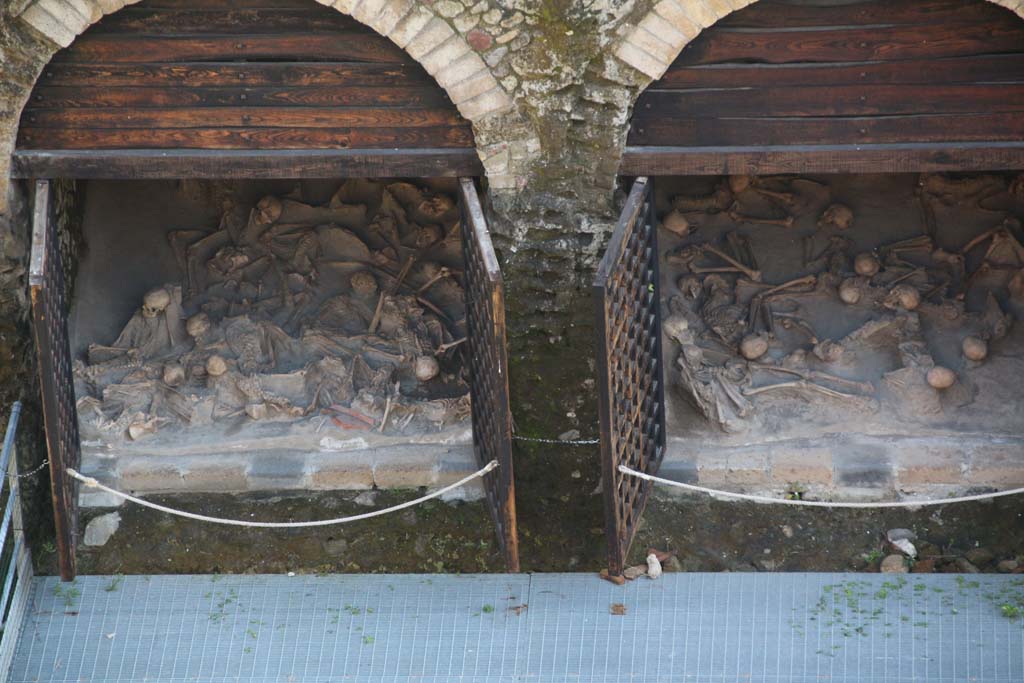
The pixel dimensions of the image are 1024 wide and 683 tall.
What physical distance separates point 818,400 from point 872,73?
184 centimetres

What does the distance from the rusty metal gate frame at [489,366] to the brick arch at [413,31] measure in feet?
1.59

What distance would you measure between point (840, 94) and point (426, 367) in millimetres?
2625

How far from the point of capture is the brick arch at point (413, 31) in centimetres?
755

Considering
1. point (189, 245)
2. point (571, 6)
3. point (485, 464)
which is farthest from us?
point (189, 245)

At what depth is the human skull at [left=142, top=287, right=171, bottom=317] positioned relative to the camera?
8.92m

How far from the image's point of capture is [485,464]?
8305 mm

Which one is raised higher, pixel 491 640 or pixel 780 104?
pixel 780 104

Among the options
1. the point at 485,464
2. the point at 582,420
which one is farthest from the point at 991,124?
the point at 485,464

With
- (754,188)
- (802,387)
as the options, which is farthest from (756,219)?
(802,387)

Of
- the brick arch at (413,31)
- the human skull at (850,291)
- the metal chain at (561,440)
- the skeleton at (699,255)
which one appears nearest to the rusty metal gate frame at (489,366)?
the metal chain at (561,440)

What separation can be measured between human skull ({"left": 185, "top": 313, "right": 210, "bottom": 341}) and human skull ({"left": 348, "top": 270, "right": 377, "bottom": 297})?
2.76ft

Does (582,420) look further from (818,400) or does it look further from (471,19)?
(471,19)

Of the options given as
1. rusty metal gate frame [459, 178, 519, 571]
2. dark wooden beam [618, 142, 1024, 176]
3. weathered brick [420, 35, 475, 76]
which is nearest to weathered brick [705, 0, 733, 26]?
dark wooden beam [618, 142, 1024, 176]

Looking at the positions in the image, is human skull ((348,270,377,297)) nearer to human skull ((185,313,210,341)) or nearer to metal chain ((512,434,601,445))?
human skull ((185,313,210,341))
